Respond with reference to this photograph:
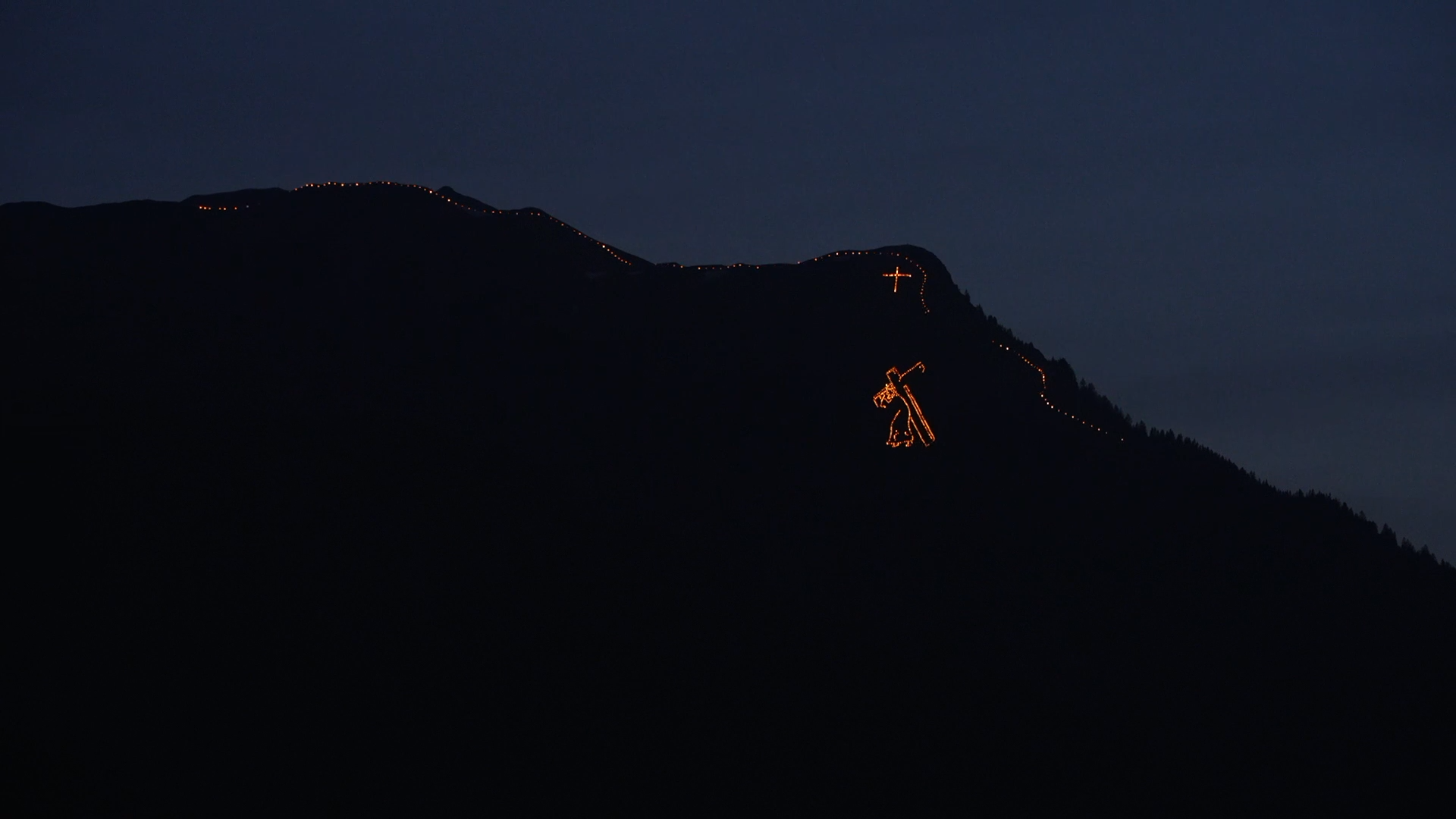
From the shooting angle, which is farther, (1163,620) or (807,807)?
(1163,620)

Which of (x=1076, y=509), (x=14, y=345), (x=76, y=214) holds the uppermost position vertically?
(x=76, y=214)

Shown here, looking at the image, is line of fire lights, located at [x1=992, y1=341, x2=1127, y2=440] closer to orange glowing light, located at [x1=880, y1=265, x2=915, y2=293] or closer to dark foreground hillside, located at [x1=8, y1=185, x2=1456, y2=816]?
dark foreground hillside, located at [x1=8, y1=185, x2=1456, y2=816]

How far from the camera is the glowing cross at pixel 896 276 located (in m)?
26.9

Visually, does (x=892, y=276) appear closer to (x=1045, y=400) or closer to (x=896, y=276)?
(x=896, y=276)

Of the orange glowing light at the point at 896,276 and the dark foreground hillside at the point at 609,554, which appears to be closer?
the dark foreground hillside at the point at 609,554

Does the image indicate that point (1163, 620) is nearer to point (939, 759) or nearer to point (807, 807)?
point (939, 759)

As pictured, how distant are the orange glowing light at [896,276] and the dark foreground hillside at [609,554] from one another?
11 centimetres

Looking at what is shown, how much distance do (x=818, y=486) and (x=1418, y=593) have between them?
1114 cm

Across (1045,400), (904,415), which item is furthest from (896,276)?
(1045,400)

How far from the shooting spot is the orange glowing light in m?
26.9

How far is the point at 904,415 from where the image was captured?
83.1 feet

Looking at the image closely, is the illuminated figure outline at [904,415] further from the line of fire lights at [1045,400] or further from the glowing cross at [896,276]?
the line of fire lights at [1045,400]

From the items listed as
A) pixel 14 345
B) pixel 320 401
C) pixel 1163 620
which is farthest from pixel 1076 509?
pixel 14 345

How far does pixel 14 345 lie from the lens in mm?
22984
